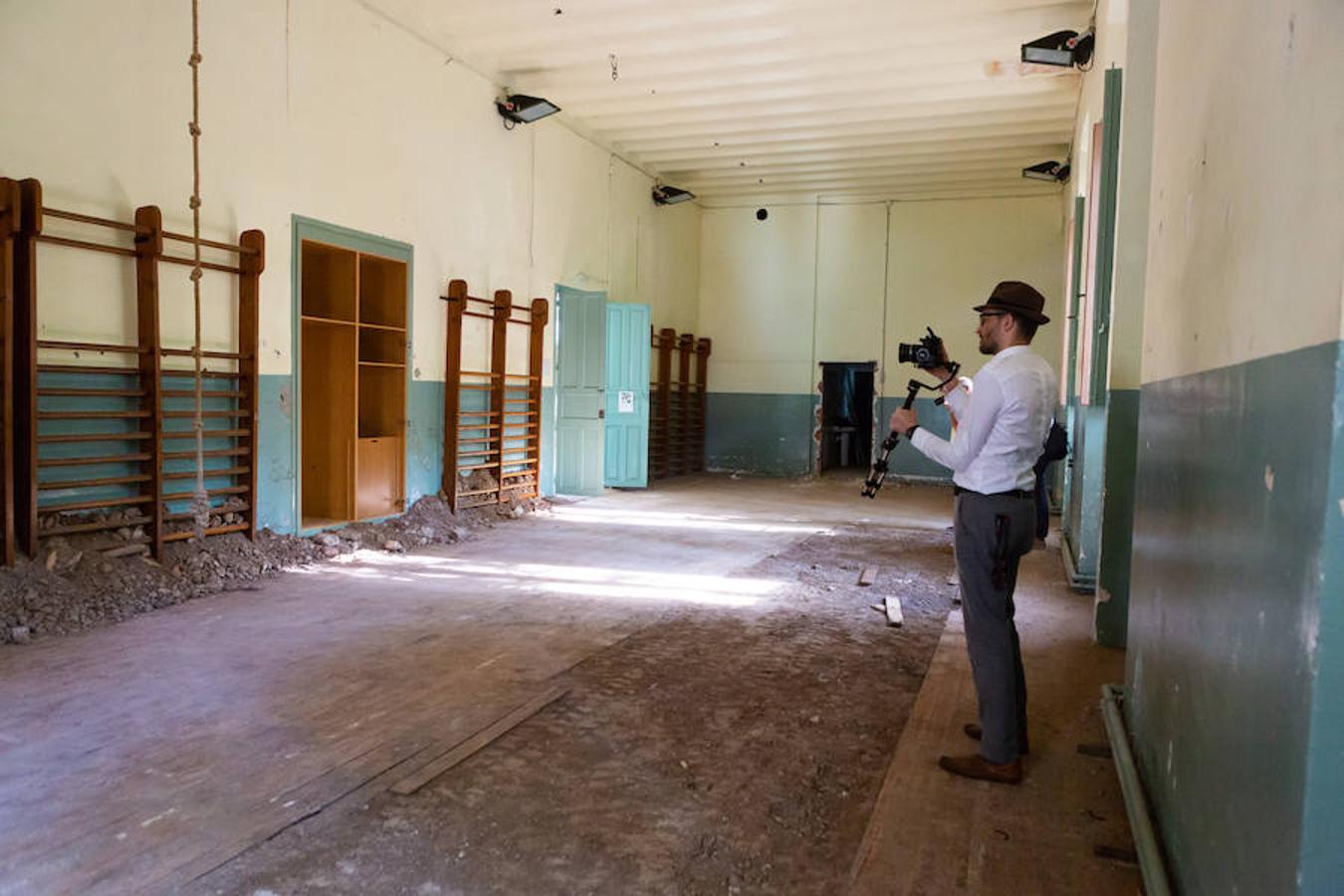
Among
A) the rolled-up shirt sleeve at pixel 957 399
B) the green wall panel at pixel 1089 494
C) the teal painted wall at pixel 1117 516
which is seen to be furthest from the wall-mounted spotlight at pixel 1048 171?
the rolled-up shirt sleeve at pixel 957 399

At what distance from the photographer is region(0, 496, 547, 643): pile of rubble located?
422 centimetres

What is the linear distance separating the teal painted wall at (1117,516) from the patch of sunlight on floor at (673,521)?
3688 millimetres

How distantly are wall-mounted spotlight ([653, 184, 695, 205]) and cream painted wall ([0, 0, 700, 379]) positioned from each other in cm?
240

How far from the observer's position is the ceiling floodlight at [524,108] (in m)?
8.35

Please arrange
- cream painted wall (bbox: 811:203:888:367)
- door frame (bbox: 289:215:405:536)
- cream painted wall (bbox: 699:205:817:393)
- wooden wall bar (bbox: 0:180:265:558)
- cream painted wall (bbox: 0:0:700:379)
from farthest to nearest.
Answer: cream painted wall (bbox: 699:205:817:393), cream painted wall (bbox: 811:203:888:367), door frame (bbox: 289:215:405:536), cream painted wall (bbox: 0:0:700:379), wooden wall bar (bbox: 0:180:265:558)

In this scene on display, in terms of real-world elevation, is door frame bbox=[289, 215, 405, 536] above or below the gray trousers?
above

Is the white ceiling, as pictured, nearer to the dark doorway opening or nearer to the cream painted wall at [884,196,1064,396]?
the cream painted wall at [884,196,1064,396]

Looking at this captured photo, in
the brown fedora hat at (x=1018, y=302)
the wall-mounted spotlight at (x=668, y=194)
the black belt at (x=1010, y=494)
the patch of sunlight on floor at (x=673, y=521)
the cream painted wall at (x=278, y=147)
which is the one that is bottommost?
the patch of sunlight on floor at (x=673, y=521)

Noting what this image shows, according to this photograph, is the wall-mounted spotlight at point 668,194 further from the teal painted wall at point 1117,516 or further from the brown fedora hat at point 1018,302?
the brown fedora hat at point 1018,302

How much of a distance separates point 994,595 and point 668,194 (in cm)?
1051

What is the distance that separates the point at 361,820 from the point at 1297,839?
86.4 inches

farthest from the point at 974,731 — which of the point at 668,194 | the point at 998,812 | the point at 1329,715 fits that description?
the point at 668,194

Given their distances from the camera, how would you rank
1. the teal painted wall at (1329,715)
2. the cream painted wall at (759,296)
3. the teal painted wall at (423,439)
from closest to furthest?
the teal painted wall at (1329,715)
the teal painted wall at (423,439)
the cream painted wall at (759,296)

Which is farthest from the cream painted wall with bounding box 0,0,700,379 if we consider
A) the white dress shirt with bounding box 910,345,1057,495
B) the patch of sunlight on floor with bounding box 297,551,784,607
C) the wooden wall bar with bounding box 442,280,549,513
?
the white dress shirt with bounding box 910,345,1057,495
